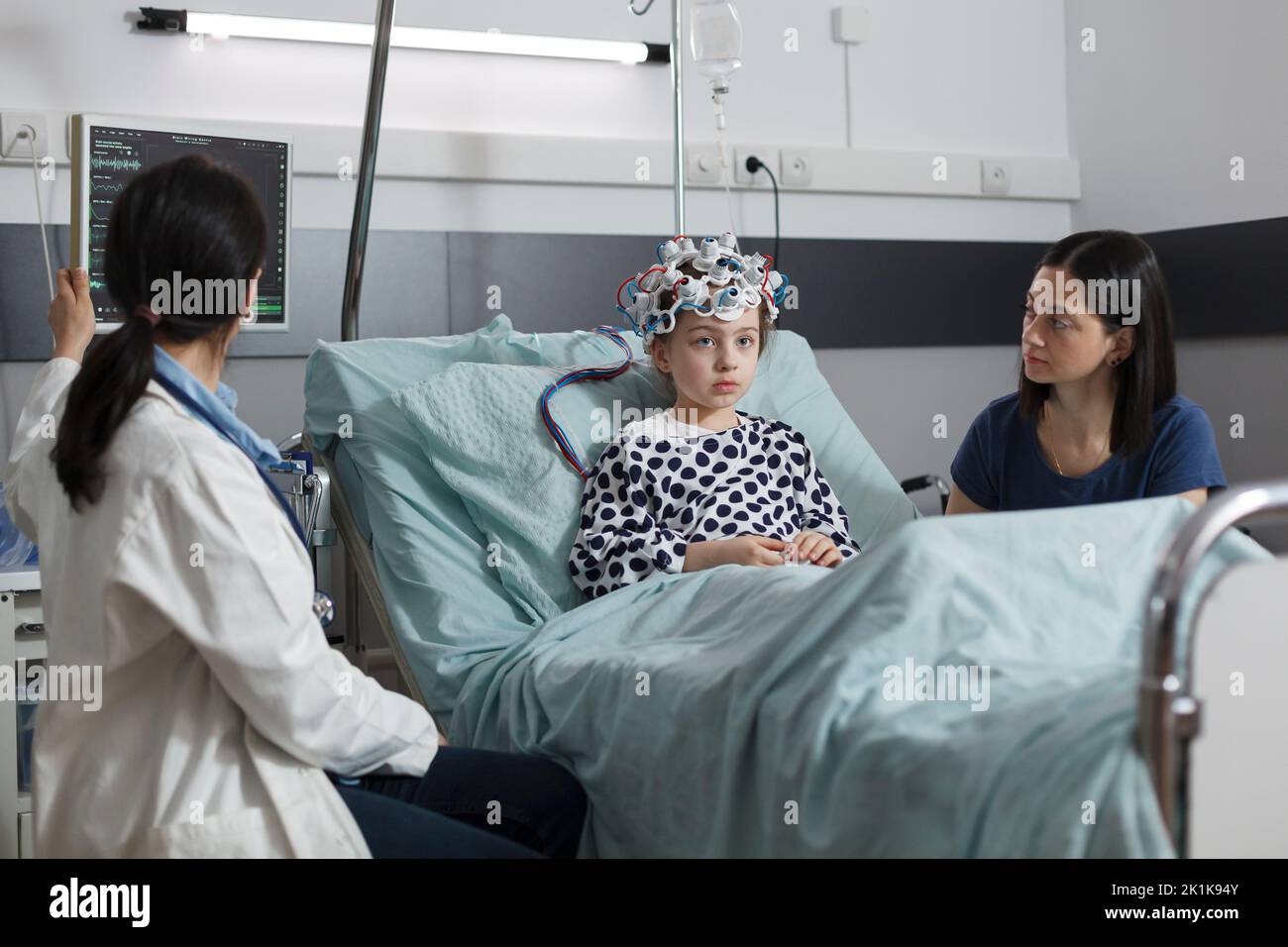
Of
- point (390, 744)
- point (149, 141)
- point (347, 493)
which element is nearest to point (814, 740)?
point (390, 744)

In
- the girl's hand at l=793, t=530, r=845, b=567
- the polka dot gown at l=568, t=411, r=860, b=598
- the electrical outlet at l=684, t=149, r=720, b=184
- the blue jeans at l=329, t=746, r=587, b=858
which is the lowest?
the blue jeans at l=329, t=746, r=587, b=858

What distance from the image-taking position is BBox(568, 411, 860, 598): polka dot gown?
2.05 metres

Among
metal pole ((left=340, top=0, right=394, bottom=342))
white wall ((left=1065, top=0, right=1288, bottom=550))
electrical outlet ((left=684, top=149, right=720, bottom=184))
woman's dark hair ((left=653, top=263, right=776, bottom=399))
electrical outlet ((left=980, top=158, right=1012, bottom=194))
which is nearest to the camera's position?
woman's dark hair ((left=653, top=263, right=776, bottom=399))

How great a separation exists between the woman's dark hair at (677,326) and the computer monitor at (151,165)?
0.69 meters

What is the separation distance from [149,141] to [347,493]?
68cm

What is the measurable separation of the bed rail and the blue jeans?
677 mm

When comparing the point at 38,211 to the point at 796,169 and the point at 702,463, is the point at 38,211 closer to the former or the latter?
the point at 702,463

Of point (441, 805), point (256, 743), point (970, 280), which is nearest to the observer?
point (256, 743)

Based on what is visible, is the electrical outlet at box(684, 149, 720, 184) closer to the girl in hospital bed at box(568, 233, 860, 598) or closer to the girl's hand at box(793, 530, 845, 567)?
the girl in hospital bed at box(568, 233, 860, 598)

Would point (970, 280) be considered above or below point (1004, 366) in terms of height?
above

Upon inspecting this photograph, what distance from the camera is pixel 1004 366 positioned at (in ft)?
11.9

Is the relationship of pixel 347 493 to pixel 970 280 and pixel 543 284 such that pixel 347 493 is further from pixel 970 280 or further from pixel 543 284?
pixel 970 280

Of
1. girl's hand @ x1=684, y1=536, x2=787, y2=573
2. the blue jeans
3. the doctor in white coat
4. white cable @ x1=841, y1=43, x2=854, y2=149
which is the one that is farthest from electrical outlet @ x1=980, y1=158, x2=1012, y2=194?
the doctor in white coat
